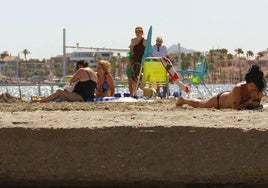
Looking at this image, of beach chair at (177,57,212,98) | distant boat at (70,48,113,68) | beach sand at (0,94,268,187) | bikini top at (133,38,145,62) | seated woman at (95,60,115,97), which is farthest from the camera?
distant boat at (70,48,113,68)

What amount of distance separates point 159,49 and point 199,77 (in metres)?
1.60

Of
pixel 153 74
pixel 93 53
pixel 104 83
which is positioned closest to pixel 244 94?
pixel 104 83

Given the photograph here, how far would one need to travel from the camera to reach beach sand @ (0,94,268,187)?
4.31 meters

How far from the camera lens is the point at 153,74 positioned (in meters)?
12.3

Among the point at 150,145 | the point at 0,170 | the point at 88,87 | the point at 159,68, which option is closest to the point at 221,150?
the point at 150,145

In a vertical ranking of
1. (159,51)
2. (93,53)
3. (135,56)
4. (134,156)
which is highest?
(93,53)

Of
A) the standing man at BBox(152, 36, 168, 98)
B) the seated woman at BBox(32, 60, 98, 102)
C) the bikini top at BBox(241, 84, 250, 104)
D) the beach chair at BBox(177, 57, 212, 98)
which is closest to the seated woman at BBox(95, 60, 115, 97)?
the seated woman at BBox(32, 60, 98, 102)

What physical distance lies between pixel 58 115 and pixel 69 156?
529mm

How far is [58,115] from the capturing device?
4801 millimetres

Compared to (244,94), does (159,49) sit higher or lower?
higher

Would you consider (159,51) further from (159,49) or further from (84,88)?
(84,88)

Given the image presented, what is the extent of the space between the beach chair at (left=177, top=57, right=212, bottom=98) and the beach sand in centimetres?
996

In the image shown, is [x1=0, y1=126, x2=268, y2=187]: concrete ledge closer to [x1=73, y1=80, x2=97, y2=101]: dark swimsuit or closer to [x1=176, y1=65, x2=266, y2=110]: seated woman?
[x1=176, y1=65, x2=266, y2=110]: seated woman

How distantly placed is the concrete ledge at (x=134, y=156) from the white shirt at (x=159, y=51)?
8973 millimetres
